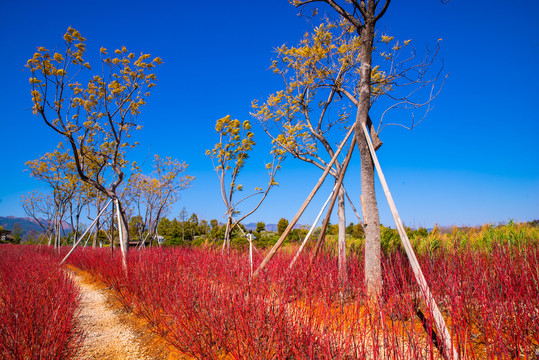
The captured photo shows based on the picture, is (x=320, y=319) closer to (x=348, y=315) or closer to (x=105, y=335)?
(x=348, y=315)

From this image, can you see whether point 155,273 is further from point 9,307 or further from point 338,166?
point 338,166

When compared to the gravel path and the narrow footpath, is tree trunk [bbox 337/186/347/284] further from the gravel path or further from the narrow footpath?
the gravel path

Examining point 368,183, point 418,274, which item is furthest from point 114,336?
point 368,183

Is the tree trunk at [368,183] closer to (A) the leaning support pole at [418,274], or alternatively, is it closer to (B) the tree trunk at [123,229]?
(A) the leaning support pole at [418,274]

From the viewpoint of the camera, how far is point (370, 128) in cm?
391

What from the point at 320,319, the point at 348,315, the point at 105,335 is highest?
the point at 320,319

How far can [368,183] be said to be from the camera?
3508 mm

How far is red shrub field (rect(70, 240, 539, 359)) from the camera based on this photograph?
5.74 feet

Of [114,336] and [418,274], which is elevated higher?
[418,274]

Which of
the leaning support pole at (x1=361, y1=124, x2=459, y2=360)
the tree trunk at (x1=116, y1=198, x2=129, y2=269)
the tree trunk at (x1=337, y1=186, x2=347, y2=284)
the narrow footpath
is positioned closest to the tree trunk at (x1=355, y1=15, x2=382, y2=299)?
the leaning support pole at (x1=361, y1=124, x2=459, y2=360)

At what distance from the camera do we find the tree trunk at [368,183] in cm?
332

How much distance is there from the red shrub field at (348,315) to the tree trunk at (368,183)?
0.72ft

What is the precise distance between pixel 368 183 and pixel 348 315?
166 centimetres

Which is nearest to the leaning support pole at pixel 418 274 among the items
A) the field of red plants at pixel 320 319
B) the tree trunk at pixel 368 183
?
the field of red plants at pixel 320 319
